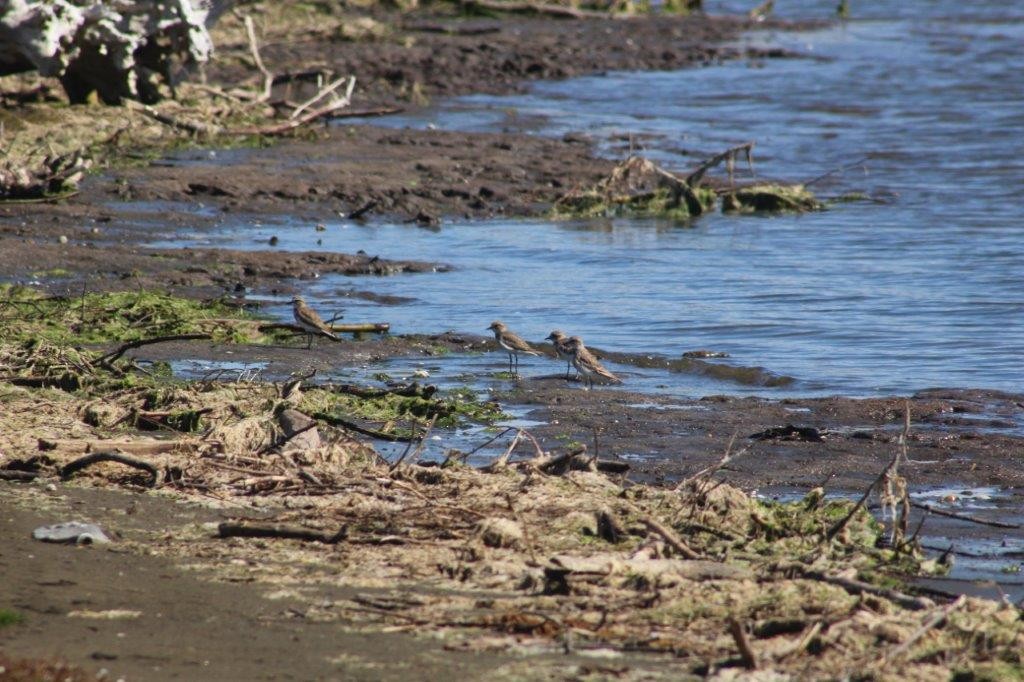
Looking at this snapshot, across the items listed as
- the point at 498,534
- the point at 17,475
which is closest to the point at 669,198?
the point at 17,475

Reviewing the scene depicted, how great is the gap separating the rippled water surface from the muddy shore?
0.74 meters

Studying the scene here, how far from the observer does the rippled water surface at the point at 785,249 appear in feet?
38.1

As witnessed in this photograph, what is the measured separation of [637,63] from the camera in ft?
103

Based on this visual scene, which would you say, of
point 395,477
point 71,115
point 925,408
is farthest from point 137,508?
point 71,115

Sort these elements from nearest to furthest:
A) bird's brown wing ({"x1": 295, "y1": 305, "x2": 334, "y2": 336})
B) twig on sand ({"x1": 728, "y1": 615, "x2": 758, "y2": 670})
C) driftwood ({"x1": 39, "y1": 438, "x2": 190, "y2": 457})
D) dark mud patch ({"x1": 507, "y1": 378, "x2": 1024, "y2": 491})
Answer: twig on sand ({"x1": 728, "y1": 615, "x2": 758, "y2": 670}), driftwood ({"x1": 39, "y1": 438, "x2": 190, "y2": 457}), dark mud patch ({"x1": 507, "y1": 378, "x2": 1024, "y2": 491}), bird's brown wing ({"x1": 295, "y1": 305, "x2": 334, "y2": 336})

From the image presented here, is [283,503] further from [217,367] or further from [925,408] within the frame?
[925,408]

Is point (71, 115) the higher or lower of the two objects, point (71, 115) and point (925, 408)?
the higher

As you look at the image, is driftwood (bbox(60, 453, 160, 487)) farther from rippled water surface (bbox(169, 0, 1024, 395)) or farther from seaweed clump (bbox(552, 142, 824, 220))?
seaweed clump (bbox(552, 142, 824, 220))

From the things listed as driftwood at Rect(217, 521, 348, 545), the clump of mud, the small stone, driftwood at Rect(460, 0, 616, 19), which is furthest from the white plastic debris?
driftwood at Rect(460, 0, 616, 19)

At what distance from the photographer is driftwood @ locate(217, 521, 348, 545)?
626cm

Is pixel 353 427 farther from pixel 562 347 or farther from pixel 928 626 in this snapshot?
pixel 928 626

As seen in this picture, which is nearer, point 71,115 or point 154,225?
point 154,225

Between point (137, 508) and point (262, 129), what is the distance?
13049 millimetres

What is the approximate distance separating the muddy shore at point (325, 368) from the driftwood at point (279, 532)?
5.1 inches
